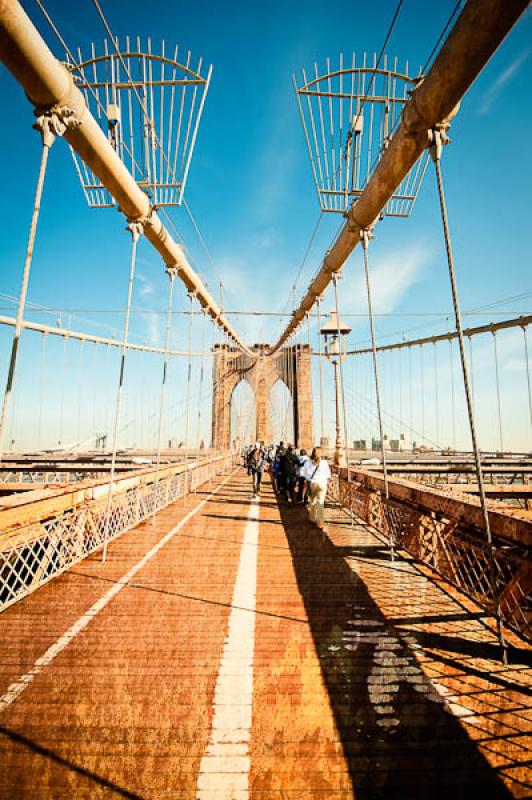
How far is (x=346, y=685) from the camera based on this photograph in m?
2.45

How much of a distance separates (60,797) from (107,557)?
12.3ft

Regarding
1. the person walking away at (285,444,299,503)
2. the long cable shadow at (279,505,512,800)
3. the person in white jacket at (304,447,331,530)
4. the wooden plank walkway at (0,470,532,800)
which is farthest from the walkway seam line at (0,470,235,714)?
the person walking away at (285,444,299,503)

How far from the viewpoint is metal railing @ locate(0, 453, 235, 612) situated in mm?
3691

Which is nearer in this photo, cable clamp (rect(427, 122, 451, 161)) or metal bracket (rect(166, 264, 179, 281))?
cable clamp (rect(427, 122, 451, 161))

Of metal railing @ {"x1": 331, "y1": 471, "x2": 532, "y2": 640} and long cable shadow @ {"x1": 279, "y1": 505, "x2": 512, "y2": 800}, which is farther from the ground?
metal railing @ {"x1": 331, "y1": 471, "x2": 532, "y2": 640}

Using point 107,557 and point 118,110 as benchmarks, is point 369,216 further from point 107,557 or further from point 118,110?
point 107,557

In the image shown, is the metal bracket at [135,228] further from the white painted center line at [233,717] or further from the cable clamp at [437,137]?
the white painted center line at [233,717]

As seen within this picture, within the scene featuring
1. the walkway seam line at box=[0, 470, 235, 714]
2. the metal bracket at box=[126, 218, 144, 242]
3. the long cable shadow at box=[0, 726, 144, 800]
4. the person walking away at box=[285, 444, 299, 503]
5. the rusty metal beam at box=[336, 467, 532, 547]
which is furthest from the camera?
the person walking away at box=[285, 444, 299, 503]

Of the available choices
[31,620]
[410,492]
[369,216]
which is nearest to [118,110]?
[369,216]

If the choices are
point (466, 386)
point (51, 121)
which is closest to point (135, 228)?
point (51, 121)

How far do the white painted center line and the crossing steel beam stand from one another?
193 inches

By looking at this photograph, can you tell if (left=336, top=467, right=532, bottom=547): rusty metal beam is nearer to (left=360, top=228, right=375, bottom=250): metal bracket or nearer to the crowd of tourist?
the crowd of tourist

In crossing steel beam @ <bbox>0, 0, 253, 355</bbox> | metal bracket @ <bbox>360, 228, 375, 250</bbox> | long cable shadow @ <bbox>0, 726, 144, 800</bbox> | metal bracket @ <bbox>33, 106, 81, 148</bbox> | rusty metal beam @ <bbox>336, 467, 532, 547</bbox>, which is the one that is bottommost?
long cable shadow @ <bbox>0, 726, 144, 800</bbox>

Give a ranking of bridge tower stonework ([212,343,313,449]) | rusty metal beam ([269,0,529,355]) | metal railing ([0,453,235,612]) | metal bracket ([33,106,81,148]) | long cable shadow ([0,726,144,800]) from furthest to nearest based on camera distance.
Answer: bridge tower stonework ([212,343,313,449]), metal railing ([0,453,235,612]), metal bracket ([33,106,81,148]), rusty metal beam ([269,0,529,355]), long cable shadow ([0,726,144,800])
